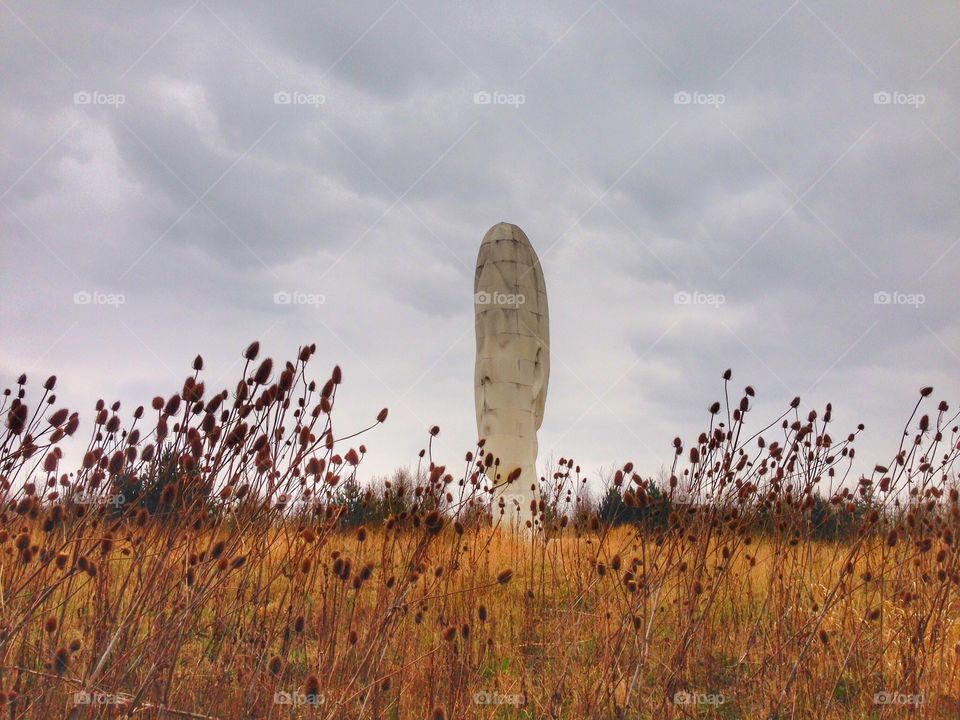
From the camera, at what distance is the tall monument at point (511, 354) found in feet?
37.6

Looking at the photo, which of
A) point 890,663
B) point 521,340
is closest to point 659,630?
point 890,663

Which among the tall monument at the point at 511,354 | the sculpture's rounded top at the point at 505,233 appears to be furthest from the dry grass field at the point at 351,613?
the sculpture's rounded top at the point at 505,233

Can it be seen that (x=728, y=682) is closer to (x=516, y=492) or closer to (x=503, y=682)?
(x=503, y=682)
